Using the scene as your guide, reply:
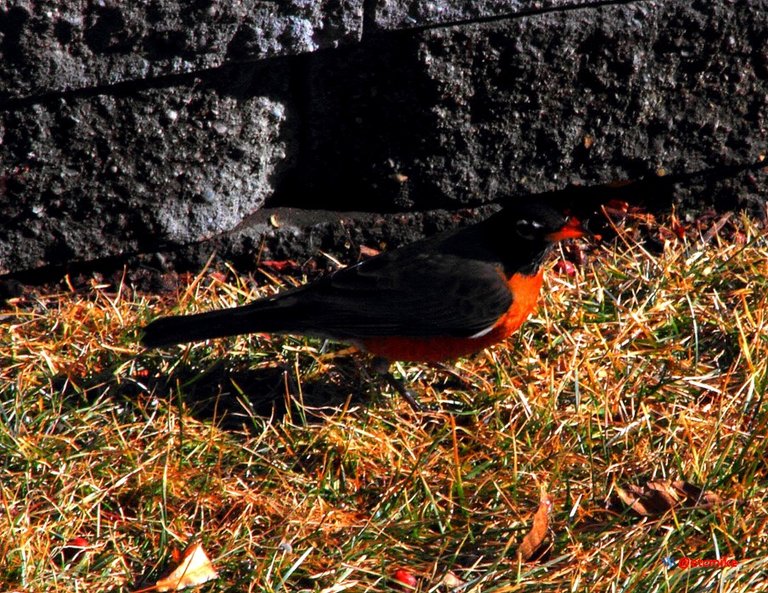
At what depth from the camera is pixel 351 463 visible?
3.38 metres

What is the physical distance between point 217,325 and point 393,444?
2.28 ft

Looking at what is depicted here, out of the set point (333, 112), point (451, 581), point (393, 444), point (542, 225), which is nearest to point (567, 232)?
point (542, 225)

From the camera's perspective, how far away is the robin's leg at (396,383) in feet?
12.1

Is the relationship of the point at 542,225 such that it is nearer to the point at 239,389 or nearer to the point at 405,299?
the point at 405,299

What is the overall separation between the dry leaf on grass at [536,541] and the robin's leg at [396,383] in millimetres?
768

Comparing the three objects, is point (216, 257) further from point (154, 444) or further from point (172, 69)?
point (154, 444)

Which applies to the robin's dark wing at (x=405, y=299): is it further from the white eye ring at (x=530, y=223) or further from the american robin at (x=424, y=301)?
the white eye ring at (x=530, y=223)

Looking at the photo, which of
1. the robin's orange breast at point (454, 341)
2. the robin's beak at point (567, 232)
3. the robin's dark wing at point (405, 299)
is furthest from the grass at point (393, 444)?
the robin's beak at point (567, 232)

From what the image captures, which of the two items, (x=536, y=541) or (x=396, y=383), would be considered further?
(x=396, y=383)

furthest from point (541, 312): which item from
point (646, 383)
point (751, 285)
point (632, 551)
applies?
point (632, 551)

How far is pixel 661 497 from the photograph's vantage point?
3.12m

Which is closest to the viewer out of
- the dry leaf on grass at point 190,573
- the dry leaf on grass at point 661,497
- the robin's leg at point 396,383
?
the dry leaf on grass at point 190,573

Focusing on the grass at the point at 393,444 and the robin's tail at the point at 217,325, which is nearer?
the grass at the point at 393,444

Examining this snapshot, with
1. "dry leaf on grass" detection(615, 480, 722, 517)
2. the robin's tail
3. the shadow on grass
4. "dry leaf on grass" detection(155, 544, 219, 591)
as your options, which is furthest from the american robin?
"dry leaf on grass" detection(155, 544, 219, 591)
